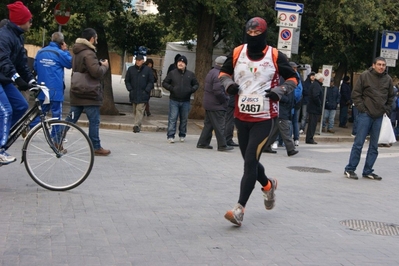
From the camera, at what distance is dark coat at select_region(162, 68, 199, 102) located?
15953 millimetres

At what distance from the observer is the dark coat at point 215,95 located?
49.2 feet

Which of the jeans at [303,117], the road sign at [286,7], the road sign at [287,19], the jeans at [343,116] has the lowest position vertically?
the jeans at [343,116]

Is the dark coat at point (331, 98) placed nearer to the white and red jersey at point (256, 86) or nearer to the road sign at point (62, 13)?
the road sign at point (62, 13)

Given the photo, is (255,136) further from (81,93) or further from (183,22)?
(183,22)

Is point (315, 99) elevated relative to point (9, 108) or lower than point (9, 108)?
lower

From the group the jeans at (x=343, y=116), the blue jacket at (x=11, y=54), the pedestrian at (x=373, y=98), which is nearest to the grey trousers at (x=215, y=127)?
the pedestrian at (x=373, y=98)

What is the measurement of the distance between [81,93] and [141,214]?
4.40 metres

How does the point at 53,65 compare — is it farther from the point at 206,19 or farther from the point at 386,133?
the point at 206,19

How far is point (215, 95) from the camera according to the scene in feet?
49.4

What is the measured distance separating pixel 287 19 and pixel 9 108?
42.3 feet

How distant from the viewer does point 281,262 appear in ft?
19.8

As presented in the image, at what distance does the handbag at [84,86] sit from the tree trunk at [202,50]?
40.3 ft

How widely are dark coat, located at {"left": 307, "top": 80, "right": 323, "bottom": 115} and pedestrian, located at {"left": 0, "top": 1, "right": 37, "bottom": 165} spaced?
12.4 metres

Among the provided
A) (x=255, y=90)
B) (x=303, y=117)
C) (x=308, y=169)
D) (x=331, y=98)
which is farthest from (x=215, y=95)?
(x=331, y=98)
